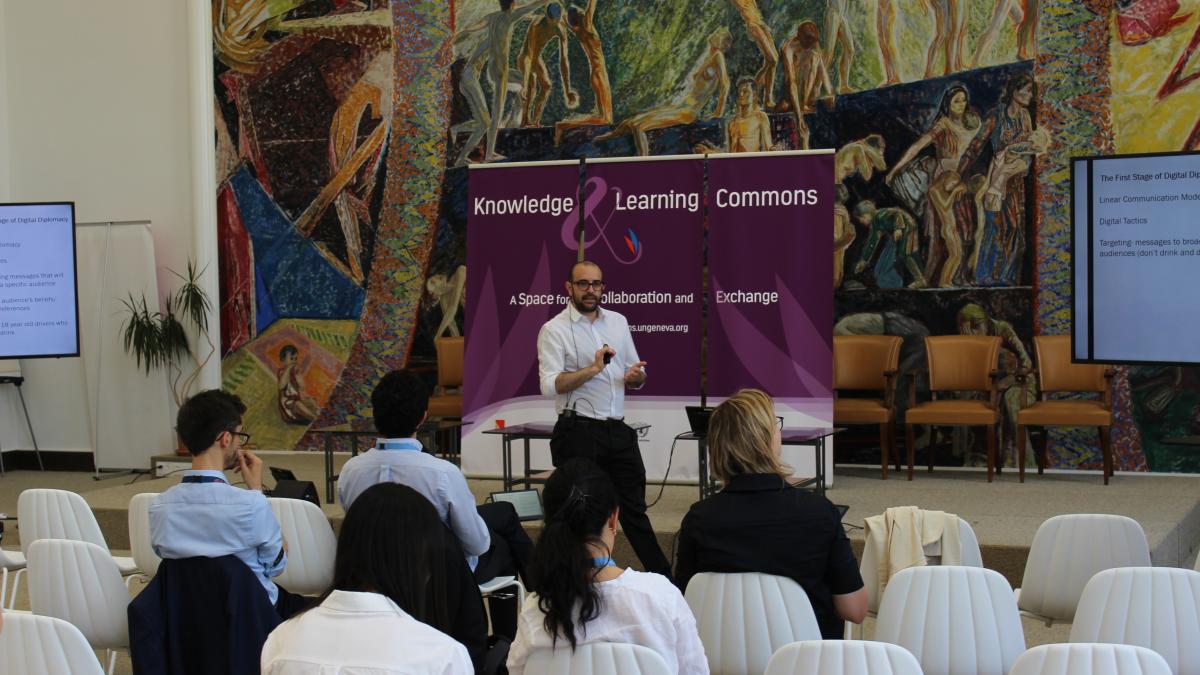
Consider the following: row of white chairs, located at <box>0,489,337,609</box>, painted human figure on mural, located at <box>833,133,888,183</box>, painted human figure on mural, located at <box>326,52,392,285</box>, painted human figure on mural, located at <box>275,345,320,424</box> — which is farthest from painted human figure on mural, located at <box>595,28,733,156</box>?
row of white chairs, located at <box>0,489,337,609</box>

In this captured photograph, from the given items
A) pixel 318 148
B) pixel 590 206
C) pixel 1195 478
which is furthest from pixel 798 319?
pixel 318 148

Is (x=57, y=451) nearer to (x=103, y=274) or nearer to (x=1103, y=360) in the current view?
(x=103, y=274)

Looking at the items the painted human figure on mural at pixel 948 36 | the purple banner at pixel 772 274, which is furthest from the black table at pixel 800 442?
the painted human figure on mural at pixel 948 36

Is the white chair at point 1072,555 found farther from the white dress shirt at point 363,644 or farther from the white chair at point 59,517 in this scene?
the white chair at point 59,517

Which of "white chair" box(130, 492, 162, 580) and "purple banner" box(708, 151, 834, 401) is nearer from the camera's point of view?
"white chair" box(130, 492, 162, 580)

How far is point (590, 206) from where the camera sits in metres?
8.59

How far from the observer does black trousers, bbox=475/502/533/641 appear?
4.57 m

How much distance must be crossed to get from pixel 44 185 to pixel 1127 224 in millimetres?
9151

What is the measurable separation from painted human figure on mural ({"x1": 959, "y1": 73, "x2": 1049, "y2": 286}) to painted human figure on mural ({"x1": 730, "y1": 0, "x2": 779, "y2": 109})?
151 centimetres

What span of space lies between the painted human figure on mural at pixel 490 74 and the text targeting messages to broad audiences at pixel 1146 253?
5436 millimetres

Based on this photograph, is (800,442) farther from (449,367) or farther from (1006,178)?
(449,367)

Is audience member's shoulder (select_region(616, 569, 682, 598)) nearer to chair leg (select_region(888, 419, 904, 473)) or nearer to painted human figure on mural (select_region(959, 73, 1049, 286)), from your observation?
chair leg (select_region(888, 419, 904, 473))

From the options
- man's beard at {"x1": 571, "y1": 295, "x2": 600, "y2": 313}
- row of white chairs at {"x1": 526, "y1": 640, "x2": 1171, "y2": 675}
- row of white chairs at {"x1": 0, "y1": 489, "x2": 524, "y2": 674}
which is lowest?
row of white chairs at {"x1": 0, "y1": 489, "x2": 524, "y2": 674}

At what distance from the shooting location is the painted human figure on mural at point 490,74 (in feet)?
34.1
